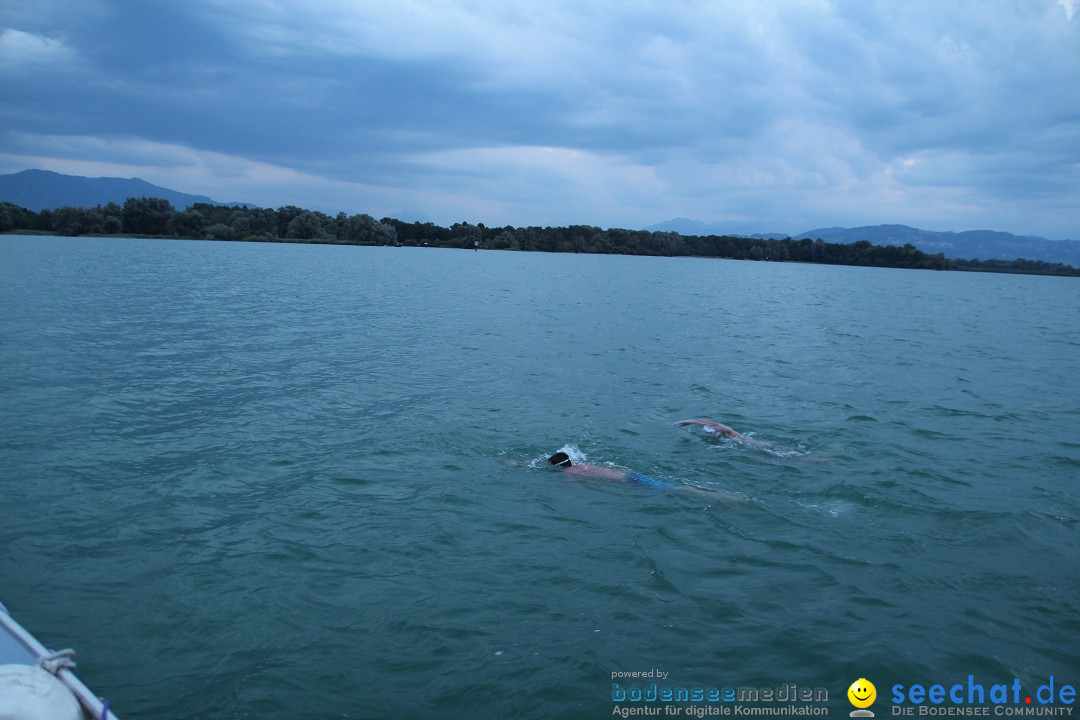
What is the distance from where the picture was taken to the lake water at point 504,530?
6621 mm

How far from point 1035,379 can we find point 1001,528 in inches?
727

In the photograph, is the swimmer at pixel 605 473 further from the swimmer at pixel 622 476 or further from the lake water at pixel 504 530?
the lake water at pixel 504 530

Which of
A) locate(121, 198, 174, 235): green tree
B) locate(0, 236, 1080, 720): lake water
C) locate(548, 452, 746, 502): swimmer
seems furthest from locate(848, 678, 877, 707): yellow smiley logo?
locate(121, 198, 174, 235): green tree

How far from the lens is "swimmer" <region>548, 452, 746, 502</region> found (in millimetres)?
11258

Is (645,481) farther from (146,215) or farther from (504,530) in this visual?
(146,215)

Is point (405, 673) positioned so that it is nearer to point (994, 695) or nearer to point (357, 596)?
point (357, 596)

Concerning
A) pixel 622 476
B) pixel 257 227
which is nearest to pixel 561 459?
pixel 622 476

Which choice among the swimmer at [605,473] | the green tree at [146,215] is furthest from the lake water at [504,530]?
the green tree at [146,215]

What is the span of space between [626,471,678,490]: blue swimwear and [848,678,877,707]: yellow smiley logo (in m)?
5.29

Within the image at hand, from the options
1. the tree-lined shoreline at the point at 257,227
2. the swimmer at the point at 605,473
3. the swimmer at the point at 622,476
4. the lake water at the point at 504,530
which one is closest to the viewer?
the lake water at the point at 504,530

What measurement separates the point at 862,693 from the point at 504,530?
5222mm

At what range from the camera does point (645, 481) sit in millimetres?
11766

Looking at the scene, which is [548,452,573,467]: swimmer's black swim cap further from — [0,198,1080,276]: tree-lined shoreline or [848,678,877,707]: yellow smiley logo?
[0,198,1080,276]: tree-lined shoreline

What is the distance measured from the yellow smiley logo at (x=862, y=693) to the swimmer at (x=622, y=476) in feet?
15.1
